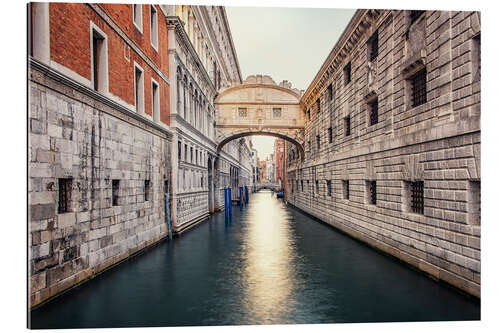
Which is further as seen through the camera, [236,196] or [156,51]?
[236,196]

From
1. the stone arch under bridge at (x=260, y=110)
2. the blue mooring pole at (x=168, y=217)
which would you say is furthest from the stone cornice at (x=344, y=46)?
the blue mooring pole at (x=168, y=217)

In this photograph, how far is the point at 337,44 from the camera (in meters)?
16.3

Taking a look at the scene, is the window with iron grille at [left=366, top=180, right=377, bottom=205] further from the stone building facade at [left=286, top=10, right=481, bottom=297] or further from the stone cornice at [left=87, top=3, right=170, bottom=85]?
the stone cornice at [left=87, top=3, right=170, bottom=85]

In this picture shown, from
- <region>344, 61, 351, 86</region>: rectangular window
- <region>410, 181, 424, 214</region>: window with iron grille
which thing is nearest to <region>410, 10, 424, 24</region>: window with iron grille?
<region>410, 181, 424, 214</region>: window with iron grille

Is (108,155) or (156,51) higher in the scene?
(156,51)

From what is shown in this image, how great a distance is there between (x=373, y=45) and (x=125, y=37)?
8.58 m

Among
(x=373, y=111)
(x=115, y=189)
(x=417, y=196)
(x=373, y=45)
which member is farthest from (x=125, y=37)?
(x=417, y=196)

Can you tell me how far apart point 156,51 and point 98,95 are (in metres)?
5.74

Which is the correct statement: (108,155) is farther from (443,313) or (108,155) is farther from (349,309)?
(443,313)

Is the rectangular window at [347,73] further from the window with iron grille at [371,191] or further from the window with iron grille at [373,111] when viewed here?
the window with iron grille at [371,191]

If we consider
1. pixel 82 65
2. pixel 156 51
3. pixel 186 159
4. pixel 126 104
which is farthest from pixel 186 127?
pixel 82 65

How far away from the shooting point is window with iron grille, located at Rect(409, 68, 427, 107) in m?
9.52

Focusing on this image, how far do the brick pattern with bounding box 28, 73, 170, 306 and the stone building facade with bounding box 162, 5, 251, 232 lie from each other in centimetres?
443

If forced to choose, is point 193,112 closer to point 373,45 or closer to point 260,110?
point 260,110
